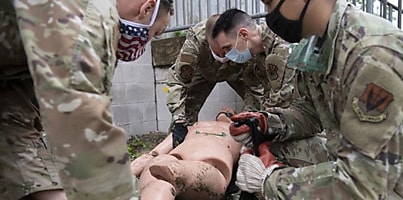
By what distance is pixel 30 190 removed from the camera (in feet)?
5.11

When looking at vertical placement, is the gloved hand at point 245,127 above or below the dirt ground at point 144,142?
above

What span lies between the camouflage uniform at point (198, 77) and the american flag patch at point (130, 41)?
2474 mm

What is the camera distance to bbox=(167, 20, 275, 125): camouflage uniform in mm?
4172

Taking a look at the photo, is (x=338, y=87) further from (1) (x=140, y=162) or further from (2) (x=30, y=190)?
(1) (x=140, y=162)

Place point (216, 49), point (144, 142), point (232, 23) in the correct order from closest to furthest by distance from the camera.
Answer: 1. point (232, 23)
2. point (216, 49)
3. point (144, 142)

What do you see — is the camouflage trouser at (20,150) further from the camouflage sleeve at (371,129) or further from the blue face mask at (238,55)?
the blue face mask at (238,55)

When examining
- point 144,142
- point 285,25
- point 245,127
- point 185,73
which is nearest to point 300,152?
point 245,127

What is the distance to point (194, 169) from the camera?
2.39 metres

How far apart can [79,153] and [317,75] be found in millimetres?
1103

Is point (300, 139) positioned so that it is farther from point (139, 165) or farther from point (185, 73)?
point (185, 73)

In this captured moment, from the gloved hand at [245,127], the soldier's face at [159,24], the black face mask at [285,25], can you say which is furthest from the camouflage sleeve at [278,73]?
the soldier's face at [159,24]

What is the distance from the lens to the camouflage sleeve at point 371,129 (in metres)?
1.49

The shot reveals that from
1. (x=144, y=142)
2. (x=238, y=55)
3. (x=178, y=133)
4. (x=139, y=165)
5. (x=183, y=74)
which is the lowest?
(x=144, y=142)

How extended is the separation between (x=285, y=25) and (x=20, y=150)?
3.39ft
